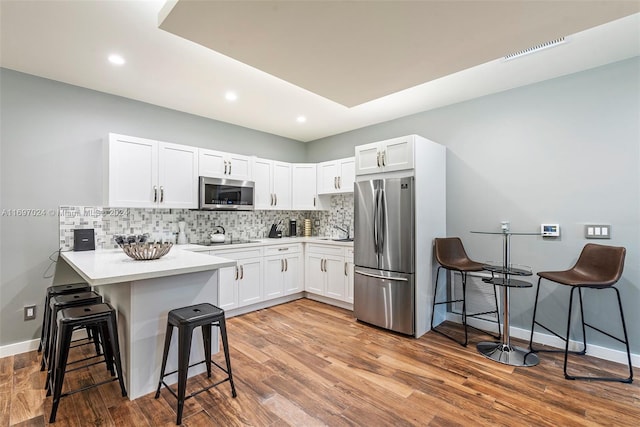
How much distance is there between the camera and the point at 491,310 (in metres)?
3.35

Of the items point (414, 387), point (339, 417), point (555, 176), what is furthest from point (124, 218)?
point (555, 176)

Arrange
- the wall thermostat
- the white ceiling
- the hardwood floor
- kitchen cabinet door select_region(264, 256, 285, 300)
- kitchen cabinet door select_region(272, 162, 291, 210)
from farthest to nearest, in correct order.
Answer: kitchen cabinet door select_region(272, 162, 291, 210), kitchen cabinet door select_region(264, 256, 285, 300), the wall thermostat, the hardwood floor, the white ceiling

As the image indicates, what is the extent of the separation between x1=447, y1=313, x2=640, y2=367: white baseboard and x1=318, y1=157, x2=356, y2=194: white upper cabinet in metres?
2.29

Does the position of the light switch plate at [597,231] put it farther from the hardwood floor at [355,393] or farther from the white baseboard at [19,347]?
the white baseboard at [19,347]

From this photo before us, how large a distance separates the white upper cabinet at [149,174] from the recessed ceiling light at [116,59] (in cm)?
77

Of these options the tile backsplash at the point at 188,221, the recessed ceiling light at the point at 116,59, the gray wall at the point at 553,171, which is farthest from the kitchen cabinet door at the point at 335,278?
the recessed ceiling light at the point at 116,59

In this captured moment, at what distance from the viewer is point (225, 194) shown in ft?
12.9

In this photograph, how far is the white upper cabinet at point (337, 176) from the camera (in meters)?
4.42

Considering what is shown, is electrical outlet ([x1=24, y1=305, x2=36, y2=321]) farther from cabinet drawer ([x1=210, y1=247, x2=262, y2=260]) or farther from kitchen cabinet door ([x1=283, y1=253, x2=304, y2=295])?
kitchen cabinet door ([x1=283, y1=253, x2=304, y2=295])

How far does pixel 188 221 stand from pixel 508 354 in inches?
154

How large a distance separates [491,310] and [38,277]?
15.6 ft

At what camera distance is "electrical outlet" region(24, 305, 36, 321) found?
2898mm

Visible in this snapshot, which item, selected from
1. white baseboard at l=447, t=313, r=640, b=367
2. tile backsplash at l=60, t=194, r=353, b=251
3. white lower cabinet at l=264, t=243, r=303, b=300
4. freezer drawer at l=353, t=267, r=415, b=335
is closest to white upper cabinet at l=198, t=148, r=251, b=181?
tile backsplash at l=60, t=194, r=353, b=251

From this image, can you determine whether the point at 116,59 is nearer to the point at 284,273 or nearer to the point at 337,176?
the point at 337,176
